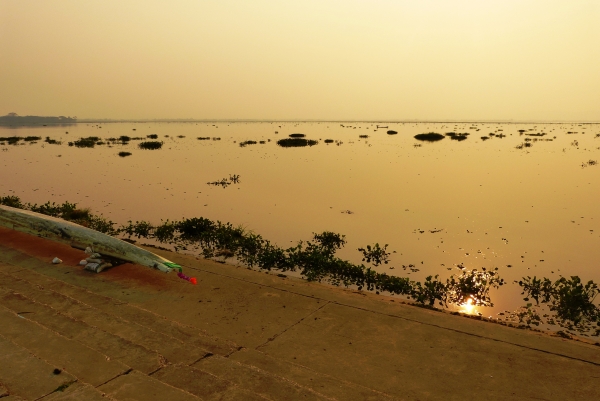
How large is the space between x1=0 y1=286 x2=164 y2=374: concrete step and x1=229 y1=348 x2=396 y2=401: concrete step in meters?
1.18

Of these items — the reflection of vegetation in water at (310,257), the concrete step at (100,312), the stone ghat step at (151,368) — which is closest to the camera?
the stone ghat step at (151,368)

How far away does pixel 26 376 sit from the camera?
4051 millimetres

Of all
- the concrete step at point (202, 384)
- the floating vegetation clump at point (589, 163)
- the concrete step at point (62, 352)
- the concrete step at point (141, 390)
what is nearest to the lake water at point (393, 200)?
A: the floating vegetation clump at point (589, 163)

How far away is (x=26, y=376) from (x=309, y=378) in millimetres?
3252

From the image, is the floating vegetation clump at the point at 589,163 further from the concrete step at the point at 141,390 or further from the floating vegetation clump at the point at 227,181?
the concrete step at the point at 141,390

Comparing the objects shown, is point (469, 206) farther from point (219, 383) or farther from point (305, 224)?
point (219, 383)

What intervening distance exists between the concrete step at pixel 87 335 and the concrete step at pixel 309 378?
3.87 ft

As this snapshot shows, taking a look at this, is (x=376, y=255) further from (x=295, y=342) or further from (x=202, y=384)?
(x=202, y=384)

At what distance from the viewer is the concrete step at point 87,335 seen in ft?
15.9

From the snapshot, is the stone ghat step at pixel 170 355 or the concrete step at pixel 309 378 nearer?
the stone ghat step at pixel 170 355

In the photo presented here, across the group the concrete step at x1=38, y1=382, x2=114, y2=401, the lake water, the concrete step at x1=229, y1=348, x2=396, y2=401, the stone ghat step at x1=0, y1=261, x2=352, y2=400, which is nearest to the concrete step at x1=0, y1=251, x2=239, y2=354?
the stone ghat step at x1=0, y1=261, x2=352, y2=400

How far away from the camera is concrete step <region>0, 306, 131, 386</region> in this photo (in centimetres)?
438

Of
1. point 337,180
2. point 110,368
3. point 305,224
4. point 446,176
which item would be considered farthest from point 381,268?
point 446,176

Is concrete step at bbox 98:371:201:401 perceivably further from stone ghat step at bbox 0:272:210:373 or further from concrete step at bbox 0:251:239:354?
concrete step at bbox 0:251:239:354
